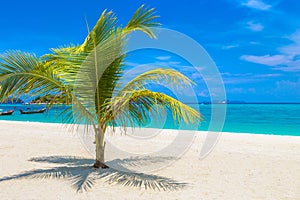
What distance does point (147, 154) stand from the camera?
8.00 m

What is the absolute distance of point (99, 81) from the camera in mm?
5621

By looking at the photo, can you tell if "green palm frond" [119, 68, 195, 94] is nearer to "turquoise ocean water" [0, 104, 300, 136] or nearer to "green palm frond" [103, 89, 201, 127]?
"green palm frond" [103, 89, 201, 127]

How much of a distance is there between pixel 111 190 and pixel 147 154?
140 inches

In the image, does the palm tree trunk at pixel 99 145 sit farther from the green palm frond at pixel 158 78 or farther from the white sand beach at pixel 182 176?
the green palm frond at pixel 158 78

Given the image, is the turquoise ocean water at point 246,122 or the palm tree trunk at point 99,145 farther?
the turquoise ocean water at point 246,122

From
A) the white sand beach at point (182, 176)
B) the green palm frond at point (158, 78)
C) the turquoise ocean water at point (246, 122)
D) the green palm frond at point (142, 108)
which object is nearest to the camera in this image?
the white sand beach at point (182, 176)

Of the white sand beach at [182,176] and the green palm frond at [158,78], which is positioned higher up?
the green palm frond at [158,78]

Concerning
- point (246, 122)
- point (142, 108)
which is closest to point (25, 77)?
point (142, 108)

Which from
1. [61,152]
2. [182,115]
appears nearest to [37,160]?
[61,152]

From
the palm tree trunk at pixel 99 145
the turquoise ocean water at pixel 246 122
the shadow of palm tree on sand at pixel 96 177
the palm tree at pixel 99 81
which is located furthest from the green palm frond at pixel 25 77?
the shadow of palm tree on sand at pixel 96 177

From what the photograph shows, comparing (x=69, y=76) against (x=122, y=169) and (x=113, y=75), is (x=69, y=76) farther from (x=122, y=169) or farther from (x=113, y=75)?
(x=122, y=169)

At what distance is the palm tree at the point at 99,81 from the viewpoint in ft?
16.1

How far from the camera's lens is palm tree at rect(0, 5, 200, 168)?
491cm

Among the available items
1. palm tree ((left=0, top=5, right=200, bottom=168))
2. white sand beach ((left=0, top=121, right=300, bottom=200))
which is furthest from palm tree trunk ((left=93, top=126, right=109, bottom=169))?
white sand beach ((left=0, top=121, right=300, bottom=200))
